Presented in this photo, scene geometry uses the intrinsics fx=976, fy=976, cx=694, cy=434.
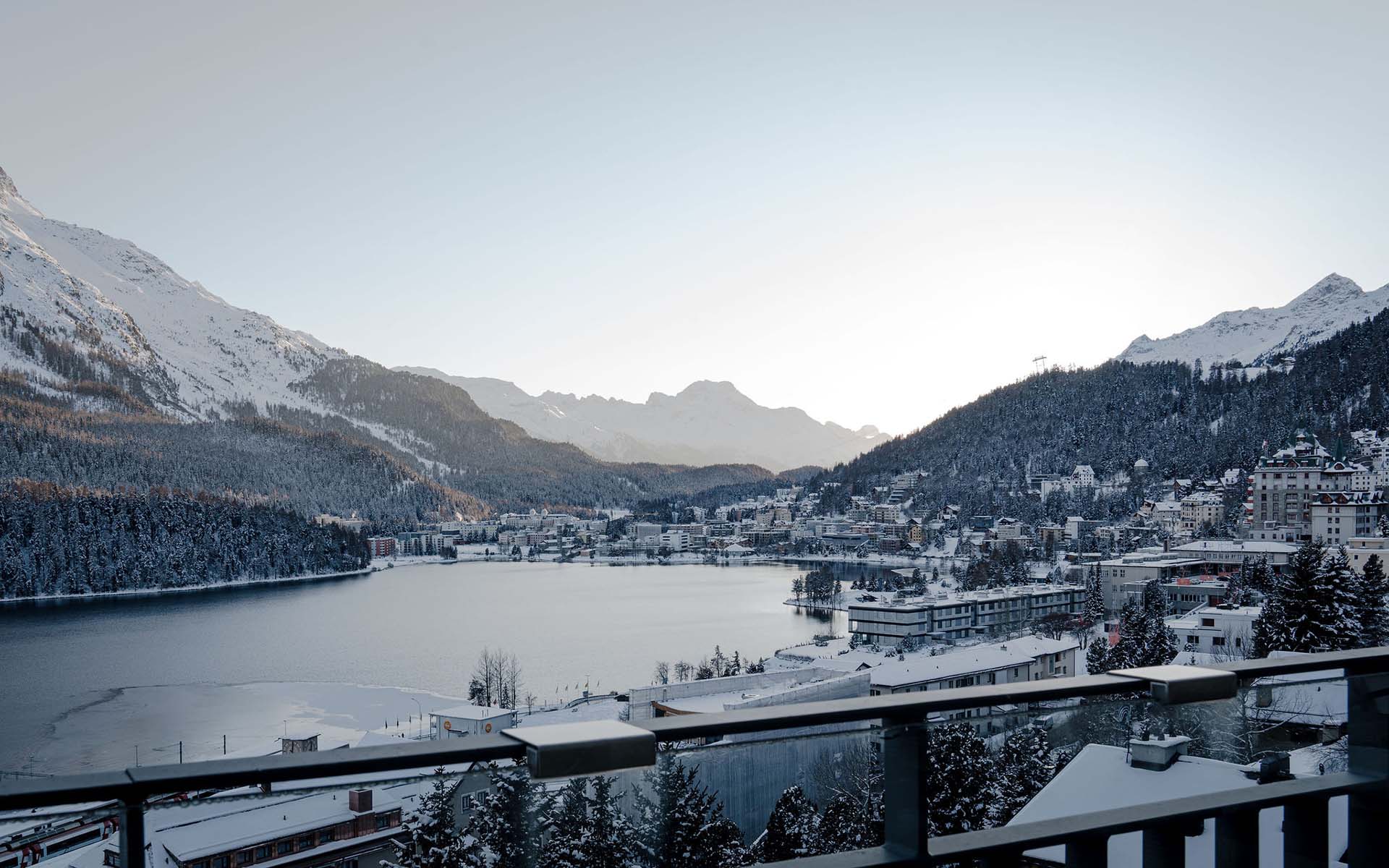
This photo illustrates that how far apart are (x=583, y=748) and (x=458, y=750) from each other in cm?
9

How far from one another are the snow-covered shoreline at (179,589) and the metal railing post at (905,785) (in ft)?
119

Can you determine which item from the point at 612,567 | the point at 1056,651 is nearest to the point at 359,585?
the point at 612,567

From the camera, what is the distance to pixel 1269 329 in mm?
92875

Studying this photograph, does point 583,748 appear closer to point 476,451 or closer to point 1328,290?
point 476,451

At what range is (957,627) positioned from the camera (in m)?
21.2

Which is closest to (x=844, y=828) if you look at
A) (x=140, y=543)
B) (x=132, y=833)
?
(x=132, y=833)

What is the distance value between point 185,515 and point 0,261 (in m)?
65.2

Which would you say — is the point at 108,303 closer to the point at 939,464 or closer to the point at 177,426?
the point at 177,426

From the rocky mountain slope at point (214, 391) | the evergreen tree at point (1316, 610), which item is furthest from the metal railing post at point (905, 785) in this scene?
the rocky mountain slope at point (214, 391)

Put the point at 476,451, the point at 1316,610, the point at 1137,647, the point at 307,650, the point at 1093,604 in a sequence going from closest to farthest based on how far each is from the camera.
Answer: the point at 1316,610, the point at 1137,647, the point at 307,650, the point at 1093,604, the point at 476,451

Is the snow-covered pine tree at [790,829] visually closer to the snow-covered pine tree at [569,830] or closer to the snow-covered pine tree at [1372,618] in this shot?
the snow-covered pine tree at [569,830]

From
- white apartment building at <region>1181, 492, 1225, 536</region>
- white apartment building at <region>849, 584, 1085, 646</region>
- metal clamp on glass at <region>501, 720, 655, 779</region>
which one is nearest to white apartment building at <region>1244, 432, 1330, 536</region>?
white apartment building at <region>1181, 492, 1225, 536</region>

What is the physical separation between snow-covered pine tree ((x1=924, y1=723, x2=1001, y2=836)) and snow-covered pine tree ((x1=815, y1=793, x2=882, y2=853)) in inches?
2.2

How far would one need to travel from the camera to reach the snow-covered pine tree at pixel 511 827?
0.79m
